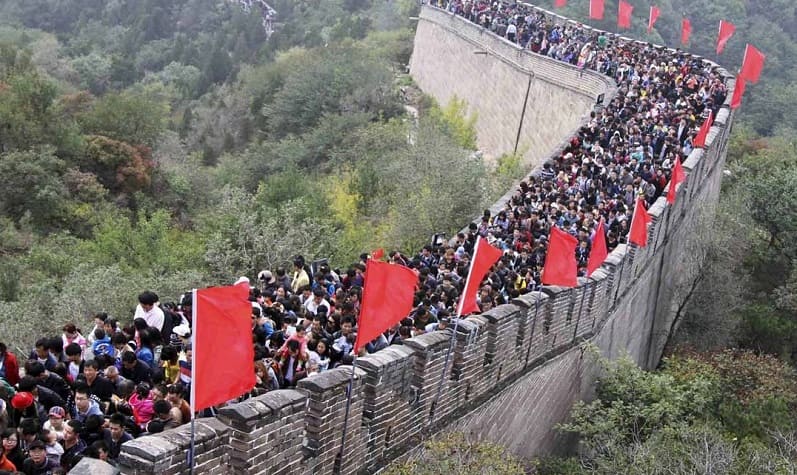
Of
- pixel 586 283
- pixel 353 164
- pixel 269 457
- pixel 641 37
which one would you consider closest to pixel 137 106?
pixel 353 164

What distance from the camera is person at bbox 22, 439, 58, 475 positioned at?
5992 mm

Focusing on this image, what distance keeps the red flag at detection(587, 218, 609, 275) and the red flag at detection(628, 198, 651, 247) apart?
3.51 ft

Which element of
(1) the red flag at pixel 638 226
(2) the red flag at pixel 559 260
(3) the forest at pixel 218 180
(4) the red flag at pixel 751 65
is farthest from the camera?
(4) the red flag at pixel 751 65

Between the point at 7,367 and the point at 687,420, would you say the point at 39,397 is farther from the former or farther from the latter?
the point at 687,420

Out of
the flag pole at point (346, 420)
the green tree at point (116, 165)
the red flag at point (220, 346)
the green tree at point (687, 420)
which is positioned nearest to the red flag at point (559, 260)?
the green tree at point (687, 420)

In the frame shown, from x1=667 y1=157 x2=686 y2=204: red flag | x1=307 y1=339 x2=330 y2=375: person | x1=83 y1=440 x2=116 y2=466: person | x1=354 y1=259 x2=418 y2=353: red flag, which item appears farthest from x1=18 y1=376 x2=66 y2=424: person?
x1=667 y1=157 x2=686 y2=204: red flag

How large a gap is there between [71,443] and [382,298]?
2.78 meters

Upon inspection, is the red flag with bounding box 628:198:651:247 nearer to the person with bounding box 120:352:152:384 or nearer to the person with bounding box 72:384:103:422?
the person with bounding box 120:352:152:384

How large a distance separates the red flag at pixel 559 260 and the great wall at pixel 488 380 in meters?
0.28

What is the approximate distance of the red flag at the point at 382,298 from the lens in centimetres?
777

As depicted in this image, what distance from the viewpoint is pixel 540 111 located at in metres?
32.5

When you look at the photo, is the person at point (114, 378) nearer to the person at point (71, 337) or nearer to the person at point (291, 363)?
the person at point (71, 337)

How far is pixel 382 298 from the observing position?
313 inches

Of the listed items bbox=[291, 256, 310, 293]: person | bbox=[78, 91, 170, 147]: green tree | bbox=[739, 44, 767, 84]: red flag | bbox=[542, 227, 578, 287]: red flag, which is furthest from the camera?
bbox=[78, 91, 170, 147]: green tree
